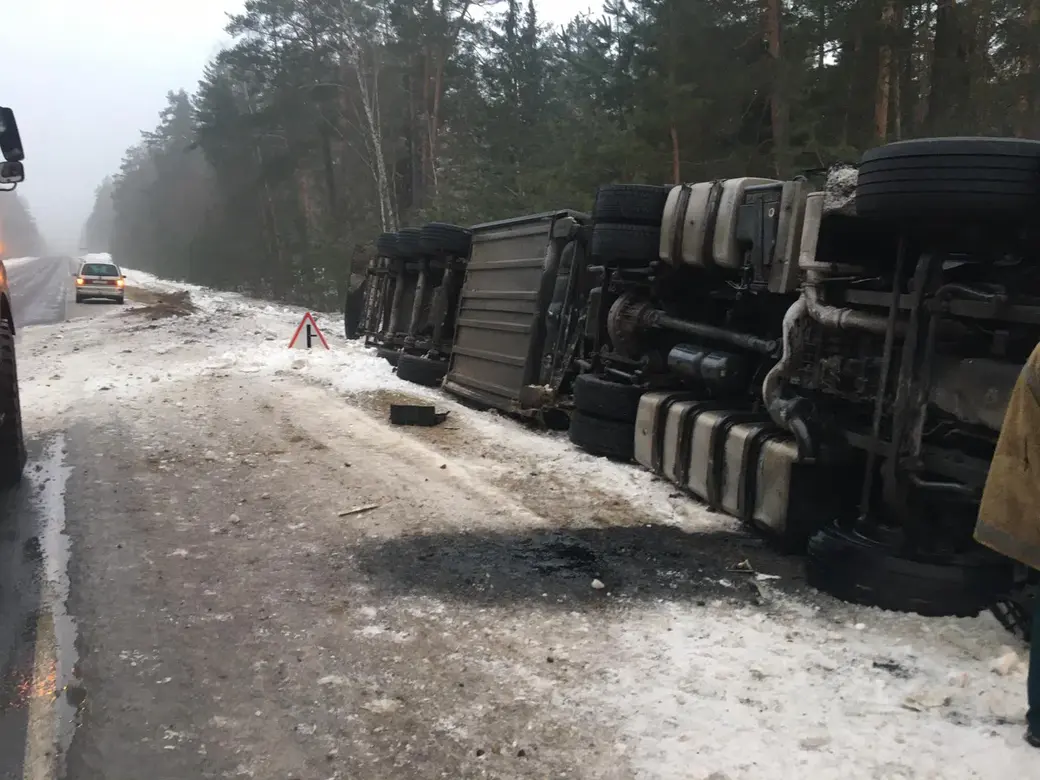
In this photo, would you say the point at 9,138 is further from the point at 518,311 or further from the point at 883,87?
the point at 883,87

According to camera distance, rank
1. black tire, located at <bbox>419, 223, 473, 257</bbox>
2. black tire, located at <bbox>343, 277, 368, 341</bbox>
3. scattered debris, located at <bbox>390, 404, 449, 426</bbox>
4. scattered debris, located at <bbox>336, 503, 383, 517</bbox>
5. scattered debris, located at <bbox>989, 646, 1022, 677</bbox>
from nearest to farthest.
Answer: scattered debris, located at <bbox>989, 646, 1022, 677</bbox> → scattered debris, located at <bbox>336, 503, 383, 517</bbox> → scattered debris, located at <bbox>390, 404, 449, 426</bbox> → black tire, located at <bbox>419, 223, 473, 257</bbox> → black tire, located at <bbox>343, 277, 368, 341</bbox>

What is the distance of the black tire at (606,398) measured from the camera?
680cm

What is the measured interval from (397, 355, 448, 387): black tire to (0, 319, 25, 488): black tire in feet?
18.1

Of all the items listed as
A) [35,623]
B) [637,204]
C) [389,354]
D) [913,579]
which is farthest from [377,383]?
[913,579]

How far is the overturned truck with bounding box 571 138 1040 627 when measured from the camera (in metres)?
3.52

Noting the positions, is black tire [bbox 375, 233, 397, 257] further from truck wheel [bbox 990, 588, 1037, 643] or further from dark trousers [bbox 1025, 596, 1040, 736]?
dark trousers [bbox 1025, 596, 1040, 736]

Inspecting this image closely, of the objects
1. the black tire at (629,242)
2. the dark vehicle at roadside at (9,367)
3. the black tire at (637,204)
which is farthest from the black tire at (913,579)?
the dark vehicle at roadside at (9,367)

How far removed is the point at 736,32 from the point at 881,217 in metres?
14.5

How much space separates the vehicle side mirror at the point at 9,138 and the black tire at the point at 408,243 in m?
6.16

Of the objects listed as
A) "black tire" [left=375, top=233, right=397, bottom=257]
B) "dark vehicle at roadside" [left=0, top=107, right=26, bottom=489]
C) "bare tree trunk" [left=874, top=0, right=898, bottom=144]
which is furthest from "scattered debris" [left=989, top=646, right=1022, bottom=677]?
"bare tree trunk" [left=874, top=0, right=898, bottom=144]

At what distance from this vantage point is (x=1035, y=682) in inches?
108

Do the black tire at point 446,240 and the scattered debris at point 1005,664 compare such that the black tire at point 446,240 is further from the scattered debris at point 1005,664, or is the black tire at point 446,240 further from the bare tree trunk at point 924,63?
the scattered debris at point 1005,664

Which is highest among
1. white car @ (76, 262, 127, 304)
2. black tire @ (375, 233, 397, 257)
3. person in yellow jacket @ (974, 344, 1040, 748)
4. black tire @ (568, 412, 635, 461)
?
black tire @ (375, 233, 397, 257)

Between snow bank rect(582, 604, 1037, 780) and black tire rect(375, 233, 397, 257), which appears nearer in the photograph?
snow bank rect(582, 604, 1037, 780)
